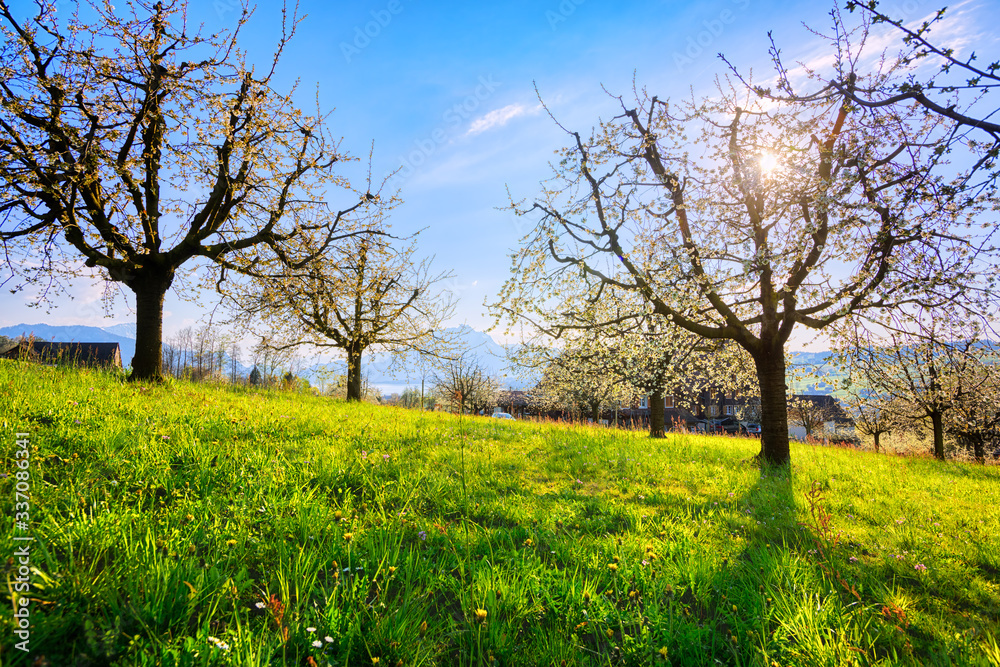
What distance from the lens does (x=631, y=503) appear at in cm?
554

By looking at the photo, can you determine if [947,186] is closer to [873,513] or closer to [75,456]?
[873,513]

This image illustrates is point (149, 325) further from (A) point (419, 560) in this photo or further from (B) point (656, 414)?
(B) point (656, 414)

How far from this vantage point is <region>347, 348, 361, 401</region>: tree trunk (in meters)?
20.0

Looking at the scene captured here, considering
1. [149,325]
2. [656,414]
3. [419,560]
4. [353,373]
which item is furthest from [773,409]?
[353,373]

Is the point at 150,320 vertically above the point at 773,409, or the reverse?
the point at 150,320

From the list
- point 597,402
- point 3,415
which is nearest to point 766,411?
point 3,415

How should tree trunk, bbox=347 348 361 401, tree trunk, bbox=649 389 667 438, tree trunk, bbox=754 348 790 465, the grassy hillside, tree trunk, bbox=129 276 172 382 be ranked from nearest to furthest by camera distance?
the grassy hillside → tree trunk, bbox=129 276 172 382 → tree trunk, bbox=754 348 790 465 → tree trunk, bbox=649 389 667 438 → tree trunk, bbox=347 348 361 401

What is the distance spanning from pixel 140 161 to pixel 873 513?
14.9 m

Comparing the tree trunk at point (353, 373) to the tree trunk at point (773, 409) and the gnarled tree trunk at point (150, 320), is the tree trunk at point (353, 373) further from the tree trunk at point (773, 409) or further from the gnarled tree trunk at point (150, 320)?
the tree trunk at point (773, 409)

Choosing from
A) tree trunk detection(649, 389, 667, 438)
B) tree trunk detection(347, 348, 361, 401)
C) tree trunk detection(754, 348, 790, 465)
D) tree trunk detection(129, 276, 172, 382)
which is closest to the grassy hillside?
tree trunk detection(129, 276, 172, 382)

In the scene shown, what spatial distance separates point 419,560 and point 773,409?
34.8 ft

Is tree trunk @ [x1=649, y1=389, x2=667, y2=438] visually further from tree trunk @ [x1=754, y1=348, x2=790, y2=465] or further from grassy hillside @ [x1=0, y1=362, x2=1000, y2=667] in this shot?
grassy hillside @ [x1=0, y1=362, x2=1000, y2=667]

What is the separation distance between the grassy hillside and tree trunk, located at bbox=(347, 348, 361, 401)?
1350cm

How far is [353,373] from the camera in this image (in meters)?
20.3
